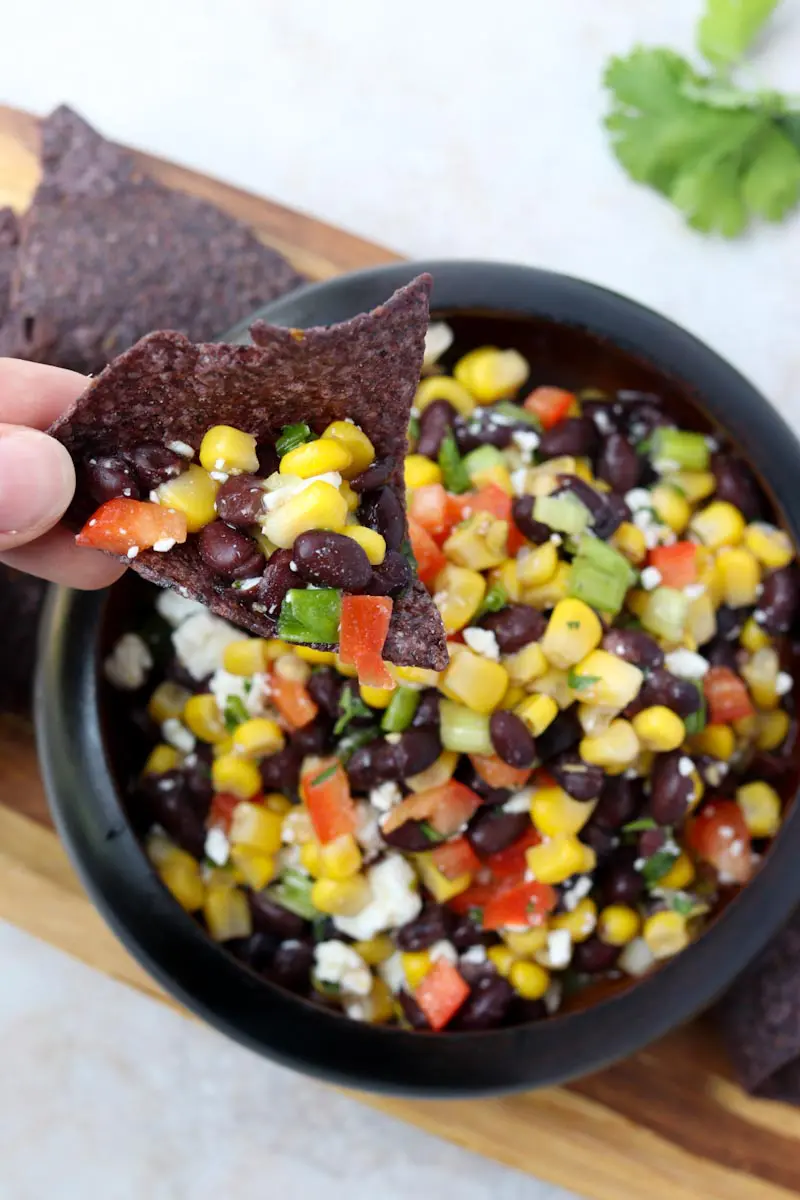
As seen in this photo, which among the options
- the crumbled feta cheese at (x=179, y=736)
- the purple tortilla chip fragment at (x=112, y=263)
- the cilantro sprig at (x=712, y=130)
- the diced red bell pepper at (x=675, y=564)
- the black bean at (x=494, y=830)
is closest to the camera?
the black bean at (x=494, y=830)

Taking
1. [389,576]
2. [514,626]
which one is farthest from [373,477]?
[514,626]

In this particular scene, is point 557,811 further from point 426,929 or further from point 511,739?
point 426,929

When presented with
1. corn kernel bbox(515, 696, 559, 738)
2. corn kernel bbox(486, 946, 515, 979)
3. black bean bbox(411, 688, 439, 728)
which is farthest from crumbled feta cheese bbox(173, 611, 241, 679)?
corn kernel bbox(486, 946, 515, 979)

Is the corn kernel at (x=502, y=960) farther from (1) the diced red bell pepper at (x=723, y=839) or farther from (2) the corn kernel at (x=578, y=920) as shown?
(1) the diced red bell pepper at (x=723, y=839)

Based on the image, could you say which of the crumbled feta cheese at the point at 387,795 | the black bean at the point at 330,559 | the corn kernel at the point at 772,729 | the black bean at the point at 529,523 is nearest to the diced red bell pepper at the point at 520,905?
the crumbled feta cheese at the point at 387,795

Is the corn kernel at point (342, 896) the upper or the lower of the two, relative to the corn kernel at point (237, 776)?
lower

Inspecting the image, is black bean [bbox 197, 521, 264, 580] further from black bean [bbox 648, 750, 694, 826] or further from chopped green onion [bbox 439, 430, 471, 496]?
black bean [bbox 648, 750, 694, 826]
